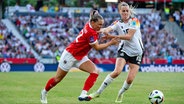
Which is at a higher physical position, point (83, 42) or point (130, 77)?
point (83, 42)

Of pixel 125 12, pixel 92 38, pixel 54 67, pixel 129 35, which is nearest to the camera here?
pixel 92 38

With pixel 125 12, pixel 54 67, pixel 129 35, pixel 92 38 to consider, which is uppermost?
pixel 125 12

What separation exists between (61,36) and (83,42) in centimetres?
3049

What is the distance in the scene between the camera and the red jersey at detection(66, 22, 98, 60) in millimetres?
13477

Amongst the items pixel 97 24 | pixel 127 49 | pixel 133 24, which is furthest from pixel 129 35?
pixel 97 24

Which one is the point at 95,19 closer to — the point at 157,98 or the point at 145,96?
the point at 157,98

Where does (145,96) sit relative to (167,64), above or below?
above

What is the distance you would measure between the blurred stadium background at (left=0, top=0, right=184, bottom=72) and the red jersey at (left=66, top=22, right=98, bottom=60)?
24805 millimetres

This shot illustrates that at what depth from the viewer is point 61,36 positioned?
145ft

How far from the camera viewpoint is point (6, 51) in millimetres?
40375

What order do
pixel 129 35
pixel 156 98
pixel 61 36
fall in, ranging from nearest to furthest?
pixel 156 98
pixel 129 35
pixel 61 36

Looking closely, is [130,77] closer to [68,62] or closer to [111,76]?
[111,76]

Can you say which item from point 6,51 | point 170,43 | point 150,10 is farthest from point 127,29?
point 150,10

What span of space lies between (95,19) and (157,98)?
259 cm
